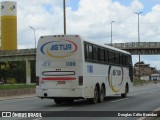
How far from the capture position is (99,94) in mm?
26219

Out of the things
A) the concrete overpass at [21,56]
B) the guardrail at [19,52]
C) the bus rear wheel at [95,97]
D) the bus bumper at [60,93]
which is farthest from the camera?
the concrete overpass at [21,56]

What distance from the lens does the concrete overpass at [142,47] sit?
310 feet

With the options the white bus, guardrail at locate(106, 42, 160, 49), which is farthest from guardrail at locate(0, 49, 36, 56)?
the white bus

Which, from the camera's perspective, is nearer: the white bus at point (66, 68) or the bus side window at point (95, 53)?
the white bus at point (66, 68)

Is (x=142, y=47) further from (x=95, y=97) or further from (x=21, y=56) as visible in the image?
(x=95, y=97)

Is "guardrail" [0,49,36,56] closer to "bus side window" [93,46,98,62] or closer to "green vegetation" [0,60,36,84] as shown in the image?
"green vegetation" [0,60,36,84]

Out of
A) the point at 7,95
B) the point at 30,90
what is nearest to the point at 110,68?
the point at 7,95

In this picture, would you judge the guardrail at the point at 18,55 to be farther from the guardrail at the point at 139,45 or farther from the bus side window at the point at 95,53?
the bus side window at the point at 95,53

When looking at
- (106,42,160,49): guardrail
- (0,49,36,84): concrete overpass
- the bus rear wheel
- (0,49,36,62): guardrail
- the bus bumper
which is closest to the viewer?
the bus bumper

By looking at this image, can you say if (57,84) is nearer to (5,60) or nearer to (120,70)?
(120,70)

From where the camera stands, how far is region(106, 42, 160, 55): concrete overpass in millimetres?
94625

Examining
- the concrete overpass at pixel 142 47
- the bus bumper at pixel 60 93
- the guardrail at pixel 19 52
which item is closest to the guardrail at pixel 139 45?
the concrete overpass at pixel 142 47

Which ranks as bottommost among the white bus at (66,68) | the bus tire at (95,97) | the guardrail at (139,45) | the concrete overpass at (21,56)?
the bus tire at (95,97)

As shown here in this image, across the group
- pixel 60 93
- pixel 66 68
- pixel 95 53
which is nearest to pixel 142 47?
pixel 95 53
